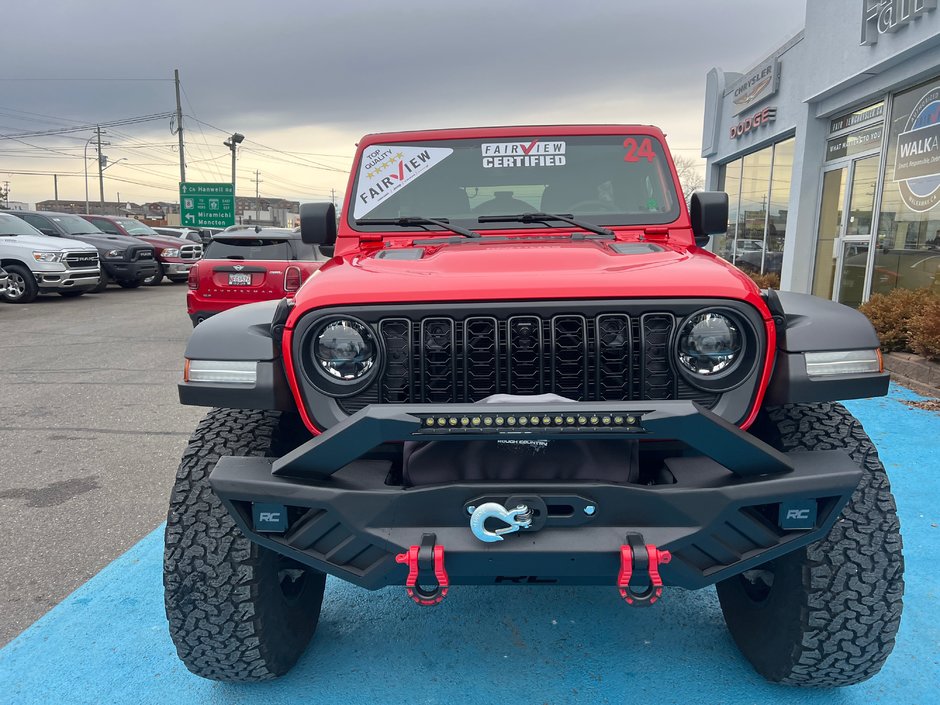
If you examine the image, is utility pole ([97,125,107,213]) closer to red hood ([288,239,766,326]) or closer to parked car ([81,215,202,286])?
parked car ([81,215,202,286])

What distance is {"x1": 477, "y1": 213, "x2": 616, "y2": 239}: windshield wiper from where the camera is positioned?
2857mm

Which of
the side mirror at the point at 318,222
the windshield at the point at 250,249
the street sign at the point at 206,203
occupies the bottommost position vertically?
the windshield at the point at 250,249

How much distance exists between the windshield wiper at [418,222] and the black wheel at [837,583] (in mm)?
1371

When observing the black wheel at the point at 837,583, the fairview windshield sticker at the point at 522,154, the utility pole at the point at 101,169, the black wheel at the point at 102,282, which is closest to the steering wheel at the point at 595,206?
the fairview windshield sticker at the point at 522,154

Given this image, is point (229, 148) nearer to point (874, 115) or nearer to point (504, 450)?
point (874, 115)

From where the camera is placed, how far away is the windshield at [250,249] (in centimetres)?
883

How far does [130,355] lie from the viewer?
818cm

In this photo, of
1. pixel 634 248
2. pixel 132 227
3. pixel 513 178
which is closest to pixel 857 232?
pixel 513 178

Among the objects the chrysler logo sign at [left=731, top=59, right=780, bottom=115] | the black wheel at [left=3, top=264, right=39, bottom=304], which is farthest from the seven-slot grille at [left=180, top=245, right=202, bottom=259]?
the chrysler logo sign at [left=731, top=59, right=780, bottom=115]

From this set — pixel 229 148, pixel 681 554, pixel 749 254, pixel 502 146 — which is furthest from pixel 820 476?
pixel 229 148

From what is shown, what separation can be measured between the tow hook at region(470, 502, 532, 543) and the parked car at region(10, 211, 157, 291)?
15709mm

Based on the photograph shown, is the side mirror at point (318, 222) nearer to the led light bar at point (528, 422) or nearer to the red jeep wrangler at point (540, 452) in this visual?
the red jeep wrangler at point (540, 452)

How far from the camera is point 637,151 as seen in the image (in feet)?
10.5

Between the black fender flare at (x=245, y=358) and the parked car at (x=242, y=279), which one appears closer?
the black fender flare at (x=245, y=358)
